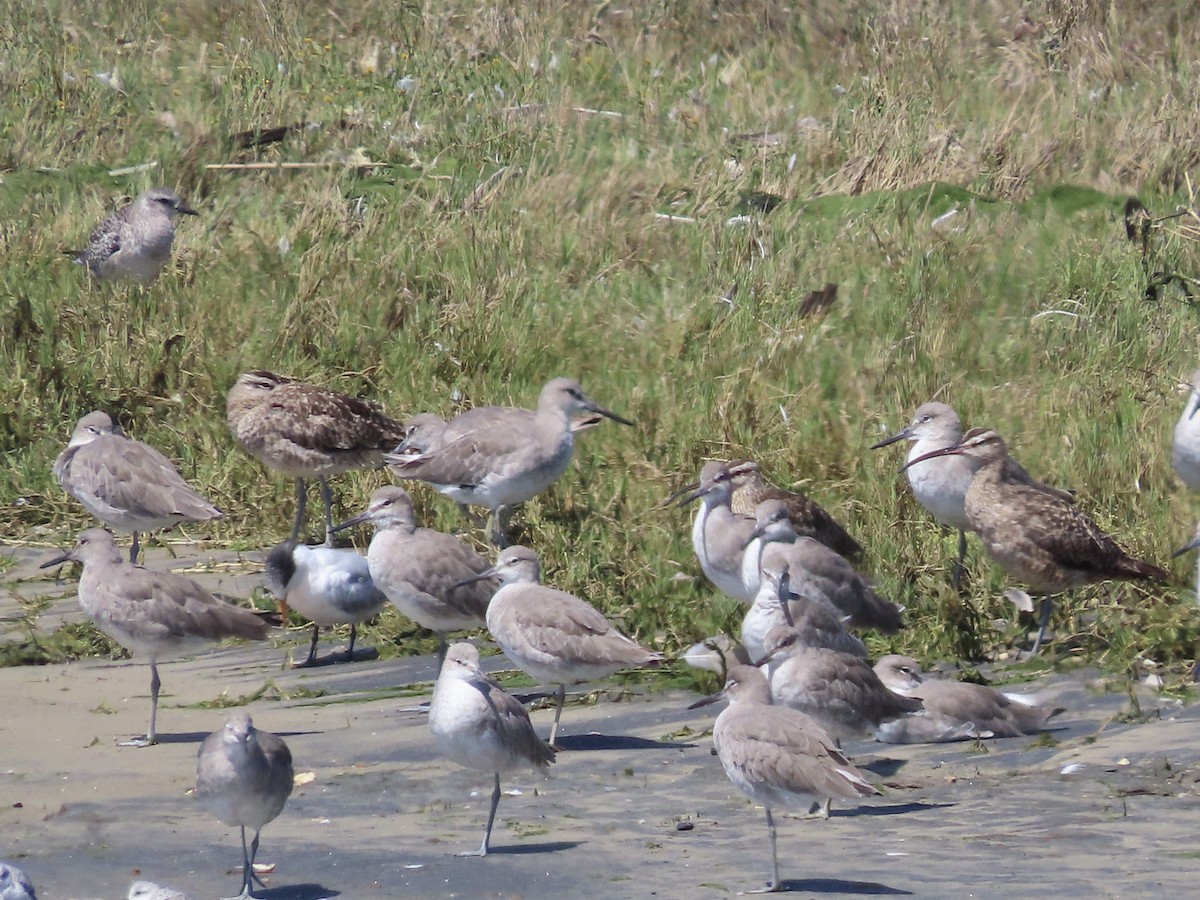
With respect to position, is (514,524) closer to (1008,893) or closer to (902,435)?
(902,435)

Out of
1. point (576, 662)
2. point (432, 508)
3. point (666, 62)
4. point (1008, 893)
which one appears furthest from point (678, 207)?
point (1008, 893)

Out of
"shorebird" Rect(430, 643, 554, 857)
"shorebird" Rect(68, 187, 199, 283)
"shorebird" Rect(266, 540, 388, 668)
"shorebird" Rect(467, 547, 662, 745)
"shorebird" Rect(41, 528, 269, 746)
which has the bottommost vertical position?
"shorebird" Rect(68, 187, 199, 283)

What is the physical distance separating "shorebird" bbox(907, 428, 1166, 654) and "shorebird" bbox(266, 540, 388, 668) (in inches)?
111

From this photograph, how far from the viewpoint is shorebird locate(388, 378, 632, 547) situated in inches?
413

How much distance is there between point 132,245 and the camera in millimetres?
14133

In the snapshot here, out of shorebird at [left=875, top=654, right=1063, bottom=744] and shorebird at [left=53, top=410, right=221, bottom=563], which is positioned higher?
shorebird at [left=875, top=654, right=1063, bottom=744]

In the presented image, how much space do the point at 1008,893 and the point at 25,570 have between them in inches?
267

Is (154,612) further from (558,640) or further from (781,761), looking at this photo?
(781,761)

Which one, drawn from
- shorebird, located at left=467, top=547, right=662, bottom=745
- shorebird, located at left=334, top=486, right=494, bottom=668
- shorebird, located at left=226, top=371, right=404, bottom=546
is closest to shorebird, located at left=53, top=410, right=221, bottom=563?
shorebird, located at left=226, top=371, right=404, bottom=546

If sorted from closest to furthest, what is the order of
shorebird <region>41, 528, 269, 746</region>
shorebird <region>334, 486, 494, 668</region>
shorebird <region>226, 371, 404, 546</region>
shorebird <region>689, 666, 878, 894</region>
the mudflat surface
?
the mudflat surface
shorebird <region>689, 666, 878, 894</region>
shorebird <region>41, 528, 269, 746</region>
shorebird <region>334, 486, 494, 668</region>
shorebird <region>226, 371, 404, 546</region>

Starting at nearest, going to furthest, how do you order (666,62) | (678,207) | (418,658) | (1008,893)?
(1008,893)
(418,658)
(678,207)
(666,62)

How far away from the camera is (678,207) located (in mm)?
15883

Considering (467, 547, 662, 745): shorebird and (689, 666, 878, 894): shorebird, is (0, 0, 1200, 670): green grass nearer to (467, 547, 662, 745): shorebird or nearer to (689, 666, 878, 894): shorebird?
(467, 547, 662, 745): shorebird

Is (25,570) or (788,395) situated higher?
(788,395)
